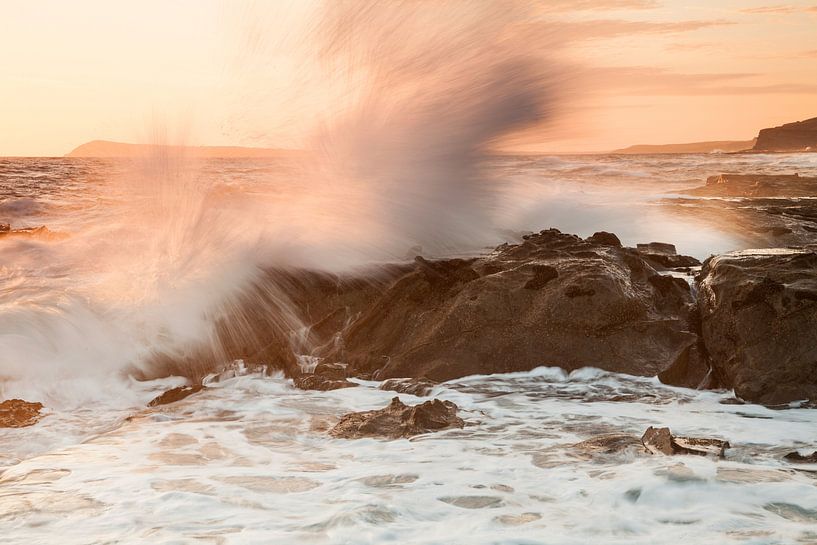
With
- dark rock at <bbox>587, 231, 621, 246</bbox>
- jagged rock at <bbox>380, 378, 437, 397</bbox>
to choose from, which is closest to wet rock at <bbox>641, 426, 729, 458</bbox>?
jagged rock at <bbox>380, 378, 437, 397</bbox>

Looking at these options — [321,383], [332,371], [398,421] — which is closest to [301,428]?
[398,421]

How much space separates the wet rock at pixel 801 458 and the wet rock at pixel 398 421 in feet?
6.88

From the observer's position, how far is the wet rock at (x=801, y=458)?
187 inches

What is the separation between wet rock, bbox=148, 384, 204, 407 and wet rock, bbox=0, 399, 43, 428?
0.88 metres

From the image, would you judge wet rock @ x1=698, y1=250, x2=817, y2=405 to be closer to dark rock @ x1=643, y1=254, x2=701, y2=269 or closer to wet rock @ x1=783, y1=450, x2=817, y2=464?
wet rock @ x1=783, y1=450, x2=817, y2=464

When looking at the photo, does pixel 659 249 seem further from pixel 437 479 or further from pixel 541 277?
pixel 437 479

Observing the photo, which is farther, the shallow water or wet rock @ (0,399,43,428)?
wet rock @ (0,399,43,428)

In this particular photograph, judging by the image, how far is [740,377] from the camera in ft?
20.9

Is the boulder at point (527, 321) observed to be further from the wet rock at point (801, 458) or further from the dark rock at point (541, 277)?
the wet rock at point (801, 458)

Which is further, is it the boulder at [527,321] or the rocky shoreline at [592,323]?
the boulder at [527,321]

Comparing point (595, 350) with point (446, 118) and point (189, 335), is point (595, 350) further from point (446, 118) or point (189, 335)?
point (446, 118)

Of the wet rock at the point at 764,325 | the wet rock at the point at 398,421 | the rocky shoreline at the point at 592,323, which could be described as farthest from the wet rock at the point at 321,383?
the wet rock at the point at 764,325

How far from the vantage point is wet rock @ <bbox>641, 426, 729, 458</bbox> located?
484 cm

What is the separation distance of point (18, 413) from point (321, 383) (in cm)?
241
